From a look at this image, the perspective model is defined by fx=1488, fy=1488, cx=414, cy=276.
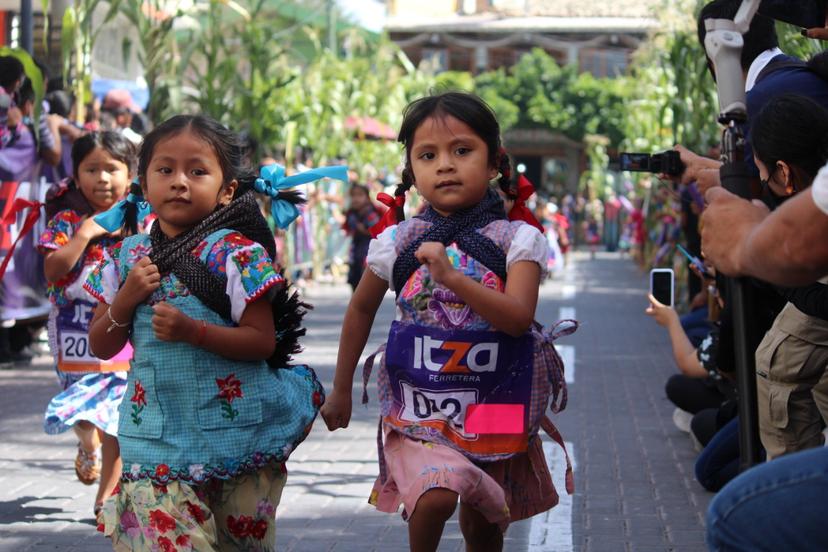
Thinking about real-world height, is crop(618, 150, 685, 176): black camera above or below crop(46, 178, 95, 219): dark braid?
above

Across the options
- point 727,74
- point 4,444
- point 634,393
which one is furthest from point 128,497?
point 634,393

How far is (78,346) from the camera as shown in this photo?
6180mm

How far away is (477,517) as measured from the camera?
4312 millimetres

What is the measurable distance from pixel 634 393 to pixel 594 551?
5104 mm

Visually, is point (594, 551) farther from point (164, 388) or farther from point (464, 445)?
point (164, 388)

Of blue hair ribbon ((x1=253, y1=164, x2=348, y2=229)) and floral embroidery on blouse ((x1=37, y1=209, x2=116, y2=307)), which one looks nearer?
blue hair ribbon ((x1=253, y1=164, x2=348, y2=229))

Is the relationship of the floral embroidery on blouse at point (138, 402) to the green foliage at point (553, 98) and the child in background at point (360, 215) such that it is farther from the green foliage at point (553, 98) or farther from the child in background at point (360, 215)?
the green foliage at point (553, 98)

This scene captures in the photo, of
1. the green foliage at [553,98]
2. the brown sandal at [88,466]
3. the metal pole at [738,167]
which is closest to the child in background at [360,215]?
the brown sandal at [88,466]

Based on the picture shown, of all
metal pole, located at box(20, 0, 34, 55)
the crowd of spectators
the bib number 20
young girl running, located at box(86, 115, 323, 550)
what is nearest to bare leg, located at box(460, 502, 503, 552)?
young girl running, located at box(86, 115, 323, 550)

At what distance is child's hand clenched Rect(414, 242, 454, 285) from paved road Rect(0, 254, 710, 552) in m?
2.07

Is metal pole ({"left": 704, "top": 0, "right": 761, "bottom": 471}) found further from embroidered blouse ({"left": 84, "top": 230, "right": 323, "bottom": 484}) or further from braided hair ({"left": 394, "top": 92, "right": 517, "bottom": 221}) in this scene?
embroidered blouse ({"left": 84, "top": 230, "right": 323, "bottom": 484})

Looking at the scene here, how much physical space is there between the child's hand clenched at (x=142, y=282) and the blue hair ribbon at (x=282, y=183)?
1.74 ft

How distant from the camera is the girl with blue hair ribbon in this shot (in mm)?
6051

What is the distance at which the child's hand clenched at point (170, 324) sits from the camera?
3871 mm
